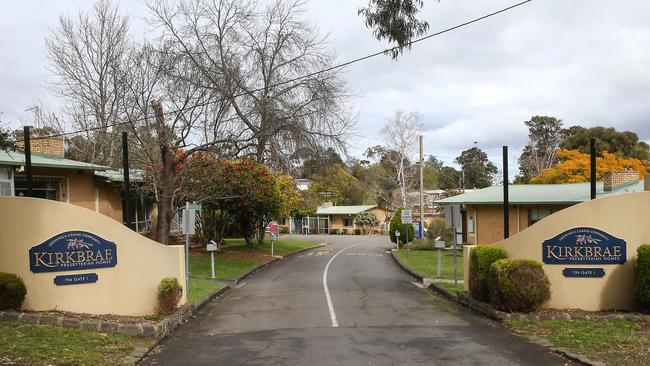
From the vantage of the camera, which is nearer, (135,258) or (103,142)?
(135,258)

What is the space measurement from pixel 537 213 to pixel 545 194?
126 cm

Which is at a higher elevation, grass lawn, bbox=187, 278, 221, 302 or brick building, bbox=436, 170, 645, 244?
brick building, bbox=436, 170, 645, 244

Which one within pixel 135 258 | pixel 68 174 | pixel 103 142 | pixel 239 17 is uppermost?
pixel 239 17

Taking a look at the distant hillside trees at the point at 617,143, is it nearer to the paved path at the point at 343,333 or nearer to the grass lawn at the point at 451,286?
the grass lawn at the point at 451,286

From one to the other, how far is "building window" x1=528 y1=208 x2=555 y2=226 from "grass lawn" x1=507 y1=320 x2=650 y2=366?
760 inches

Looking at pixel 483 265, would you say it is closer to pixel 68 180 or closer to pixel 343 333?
pixel 343 333

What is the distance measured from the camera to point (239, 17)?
23875 mm

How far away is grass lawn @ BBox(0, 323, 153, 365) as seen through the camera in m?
7.38

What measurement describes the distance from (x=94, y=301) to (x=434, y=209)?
224ft

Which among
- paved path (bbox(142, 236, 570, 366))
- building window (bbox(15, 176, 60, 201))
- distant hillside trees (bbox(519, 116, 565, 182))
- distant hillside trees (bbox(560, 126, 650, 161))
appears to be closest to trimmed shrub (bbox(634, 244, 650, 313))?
paved path (bbox(142, 236, 570, 366))

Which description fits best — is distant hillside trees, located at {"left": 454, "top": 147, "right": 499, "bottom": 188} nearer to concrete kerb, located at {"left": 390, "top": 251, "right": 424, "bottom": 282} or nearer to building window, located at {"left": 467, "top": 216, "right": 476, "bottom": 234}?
building window, located at {"left": 467, "top": 216, "right": 476, "bottom": 234}

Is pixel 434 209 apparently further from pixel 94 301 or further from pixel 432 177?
pixel 94 301

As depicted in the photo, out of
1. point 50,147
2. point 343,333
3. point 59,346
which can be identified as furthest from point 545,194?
point 59,346

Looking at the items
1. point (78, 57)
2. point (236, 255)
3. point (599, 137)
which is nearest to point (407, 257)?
point (236, 255)
